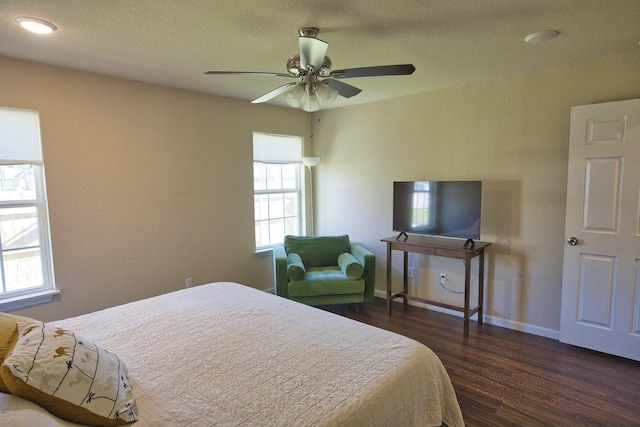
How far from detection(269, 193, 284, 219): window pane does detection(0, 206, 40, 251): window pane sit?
7.92ft

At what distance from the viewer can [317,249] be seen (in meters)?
4.21

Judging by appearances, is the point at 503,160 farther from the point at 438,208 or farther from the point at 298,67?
the point at 298,67

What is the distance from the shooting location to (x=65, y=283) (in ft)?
9.73

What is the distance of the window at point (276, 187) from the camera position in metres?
4.46

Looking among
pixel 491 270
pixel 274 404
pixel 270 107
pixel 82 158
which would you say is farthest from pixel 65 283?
pixel 491 270

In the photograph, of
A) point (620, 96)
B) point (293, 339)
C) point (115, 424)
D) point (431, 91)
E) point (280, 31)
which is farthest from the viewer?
point (431, 91)

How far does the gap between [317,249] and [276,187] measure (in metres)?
1.05

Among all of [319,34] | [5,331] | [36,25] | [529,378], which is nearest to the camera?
[5,331]

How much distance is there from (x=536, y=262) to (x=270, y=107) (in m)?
3.35

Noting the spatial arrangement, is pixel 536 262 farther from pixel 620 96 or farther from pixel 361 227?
pixel 361 227

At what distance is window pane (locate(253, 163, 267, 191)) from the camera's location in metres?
4.41

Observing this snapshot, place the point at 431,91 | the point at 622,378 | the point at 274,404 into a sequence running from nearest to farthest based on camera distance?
1. the point at 274,404
2. the point at 622,378
3. the point at 431,91

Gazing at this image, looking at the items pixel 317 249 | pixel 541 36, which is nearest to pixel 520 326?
Result: pixel 317 249

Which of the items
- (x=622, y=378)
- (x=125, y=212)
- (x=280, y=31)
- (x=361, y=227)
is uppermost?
(x=280, y=31)
